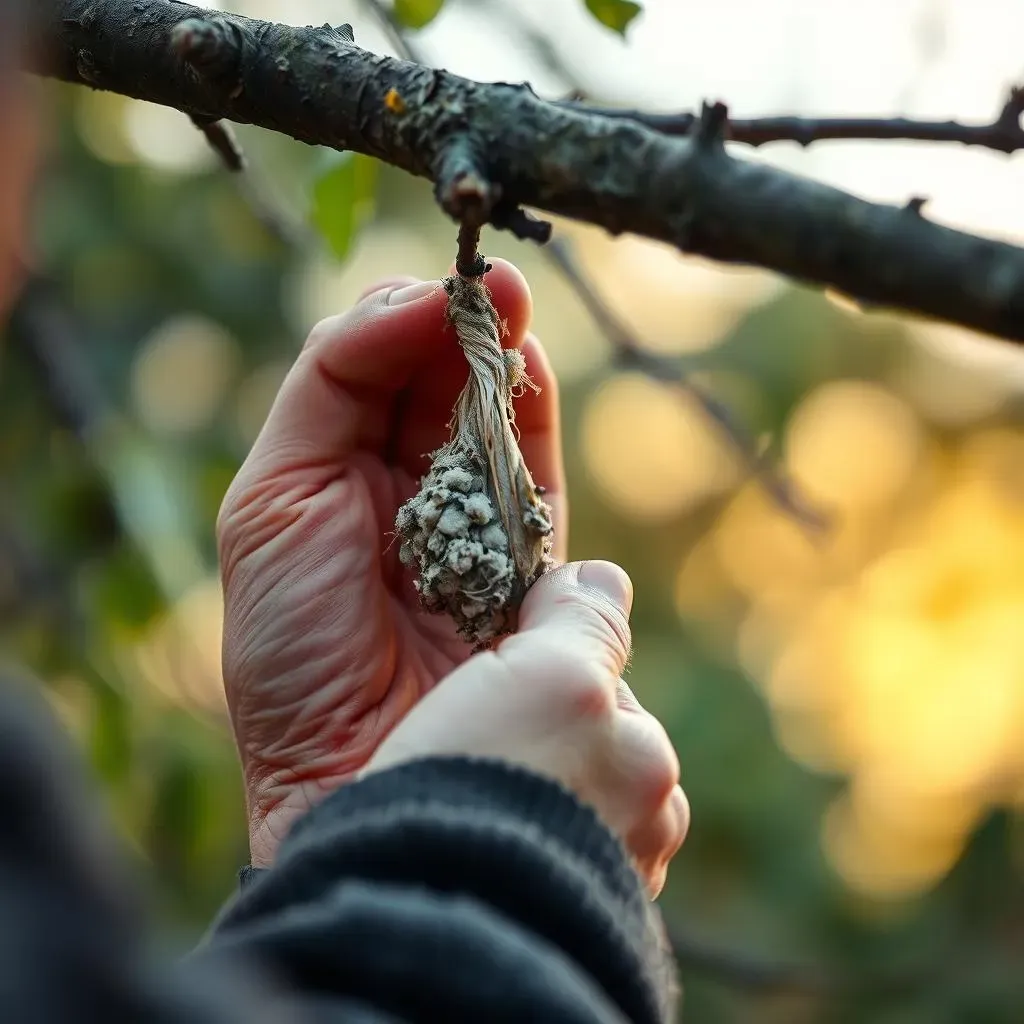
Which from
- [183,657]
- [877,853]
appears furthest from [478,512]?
[877,853]

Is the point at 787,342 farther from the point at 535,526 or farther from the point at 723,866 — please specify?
the point at 535,526

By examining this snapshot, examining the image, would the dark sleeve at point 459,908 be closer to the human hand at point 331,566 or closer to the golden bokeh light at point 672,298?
the human hand at point 331,566

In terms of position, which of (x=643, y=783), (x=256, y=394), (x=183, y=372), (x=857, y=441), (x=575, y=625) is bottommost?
Answer: (x=643, y=783)

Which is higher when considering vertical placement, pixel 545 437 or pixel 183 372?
pixel 183 372

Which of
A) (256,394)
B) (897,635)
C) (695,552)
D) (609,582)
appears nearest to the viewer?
(609,582)

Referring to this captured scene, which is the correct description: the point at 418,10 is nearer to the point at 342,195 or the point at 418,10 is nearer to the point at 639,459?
the point at 342,195

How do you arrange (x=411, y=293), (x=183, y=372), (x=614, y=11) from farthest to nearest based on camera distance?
1. (x=183, y=372)
2. (x=411, y=293)
3. (x=614, y=11)

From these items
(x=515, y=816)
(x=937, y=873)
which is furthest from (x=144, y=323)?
(x=937, y=873)

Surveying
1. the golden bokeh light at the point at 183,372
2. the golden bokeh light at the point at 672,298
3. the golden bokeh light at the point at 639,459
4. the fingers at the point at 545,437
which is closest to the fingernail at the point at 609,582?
the fingers at the point at 545,437
